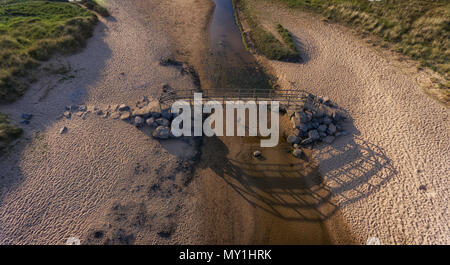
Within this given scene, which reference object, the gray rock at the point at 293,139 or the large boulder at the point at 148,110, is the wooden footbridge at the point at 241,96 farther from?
the gray rock at the point at 293,139

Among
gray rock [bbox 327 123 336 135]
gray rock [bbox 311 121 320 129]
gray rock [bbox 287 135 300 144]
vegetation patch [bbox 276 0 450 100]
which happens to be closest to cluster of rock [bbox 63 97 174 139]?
gray rock [bbox 287 135 300 144]

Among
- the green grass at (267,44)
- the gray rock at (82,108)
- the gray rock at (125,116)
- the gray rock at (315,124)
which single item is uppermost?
the green grass at (267,44)

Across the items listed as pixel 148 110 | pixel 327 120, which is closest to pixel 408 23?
pixel 327 120

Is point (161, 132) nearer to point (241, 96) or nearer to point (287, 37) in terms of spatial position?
point (241, 96)

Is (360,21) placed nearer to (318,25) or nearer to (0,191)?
(318,25)

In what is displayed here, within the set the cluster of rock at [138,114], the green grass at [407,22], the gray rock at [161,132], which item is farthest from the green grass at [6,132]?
the green grass at [407,22]
